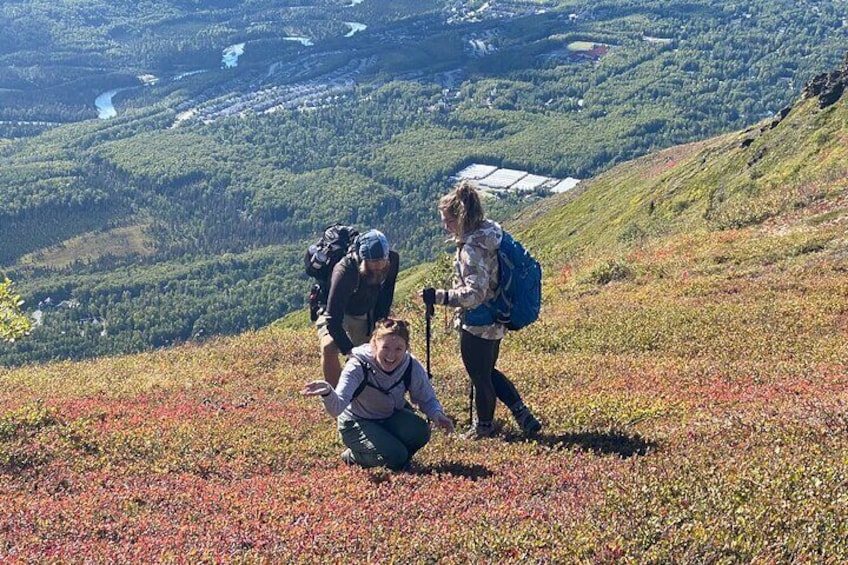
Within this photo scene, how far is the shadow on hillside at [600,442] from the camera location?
9938 mm

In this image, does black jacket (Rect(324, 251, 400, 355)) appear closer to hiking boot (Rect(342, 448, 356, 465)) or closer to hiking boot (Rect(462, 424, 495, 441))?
hiking boot (Rect(342, 448, 356, 465))

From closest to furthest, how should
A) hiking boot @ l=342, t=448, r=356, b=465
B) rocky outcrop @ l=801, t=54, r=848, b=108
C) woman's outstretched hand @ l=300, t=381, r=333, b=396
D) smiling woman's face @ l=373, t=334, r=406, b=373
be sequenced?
woman's outstretched hand @ l=300, t=381, r=333, b=396 < smiling woman's face @ l=373, t=334, r=406, b=373 < hiking boot @ l=342, t=448, r=356, b=465 < rocky outcrop @ l=801, t=54, r=848, b=108

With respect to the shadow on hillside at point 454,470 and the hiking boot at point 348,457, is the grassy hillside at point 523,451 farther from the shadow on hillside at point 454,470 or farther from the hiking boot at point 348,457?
the hiking boot at point 348,457

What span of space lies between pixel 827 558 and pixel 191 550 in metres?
5.68

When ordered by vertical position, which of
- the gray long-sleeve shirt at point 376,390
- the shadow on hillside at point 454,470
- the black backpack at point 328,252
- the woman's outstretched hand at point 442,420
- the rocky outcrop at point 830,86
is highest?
the black backpack at point 328,252

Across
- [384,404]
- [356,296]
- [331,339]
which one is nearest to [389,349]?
[384,404]

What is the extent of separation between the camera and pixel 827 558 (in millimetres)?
6242

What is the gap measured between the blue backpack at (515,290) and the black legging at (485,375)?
49 centimetres

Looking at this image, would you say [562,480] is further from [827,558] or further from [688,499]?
[827,558]

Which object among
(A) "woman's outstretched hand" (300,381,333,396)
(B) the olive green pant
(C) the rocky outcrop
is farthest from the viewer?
(C) the rocky outcrop

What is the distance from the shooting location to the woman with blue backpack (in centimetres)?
978

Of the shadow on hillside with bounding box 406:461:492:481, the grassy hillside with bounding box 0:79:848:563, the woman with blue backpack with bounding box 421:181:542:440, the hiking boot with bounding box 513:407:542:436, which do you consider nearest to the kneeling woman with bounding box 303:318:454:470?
the shadow on hillside with bounding box 406:461:492:481

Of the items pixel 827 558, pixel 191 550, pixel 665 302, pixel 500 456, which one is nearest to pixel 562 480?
pixel 500 456

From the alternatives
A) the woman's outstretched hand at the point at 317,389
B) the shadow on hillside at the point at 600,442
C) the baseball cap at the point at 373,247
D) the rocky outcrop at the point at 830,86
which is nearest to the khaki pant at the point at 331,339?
the baseball cap at the point at 373,247
